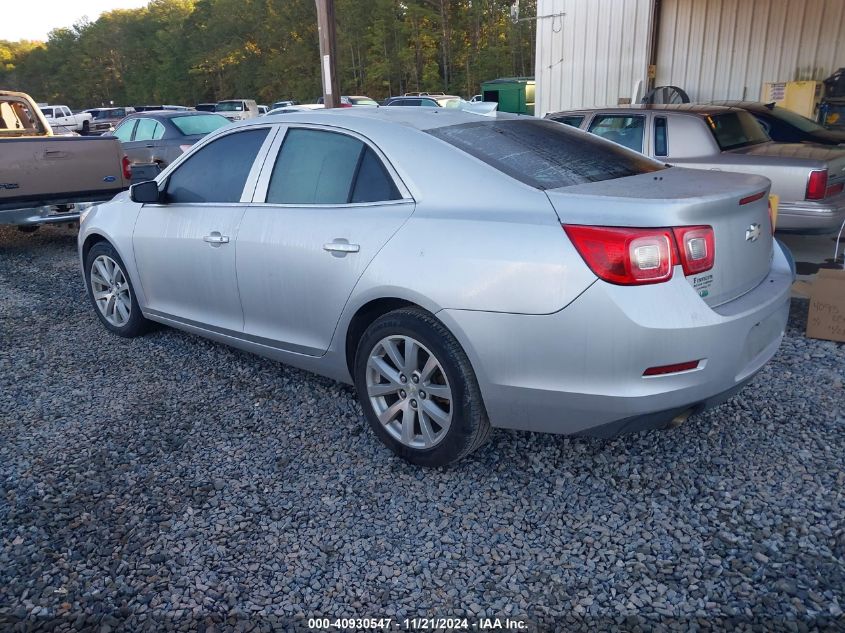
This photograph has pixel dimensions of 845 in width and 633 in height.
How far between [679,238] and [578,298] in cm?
45

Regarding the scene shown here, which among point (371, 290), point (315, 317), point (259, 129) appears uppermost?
point (259, 129)

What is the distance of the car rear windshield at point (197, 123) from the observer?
42.4ft

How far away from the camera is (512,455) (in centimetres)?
337

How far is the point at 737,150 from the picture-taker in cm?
693

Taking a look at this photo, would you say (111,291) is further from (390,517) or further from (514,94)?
(514,94)

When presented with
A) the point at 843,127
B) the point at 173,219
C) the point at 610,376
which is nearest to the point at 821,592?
the point at 610,376

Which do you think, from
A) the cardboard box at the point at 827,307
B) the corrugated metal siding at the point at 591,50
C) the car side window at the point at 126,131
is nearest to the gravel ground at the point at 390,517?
the cardboard box at the point at 827,307

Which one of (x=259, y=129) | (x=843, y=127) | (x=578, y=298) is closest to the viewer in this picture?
(x=578, y=298)

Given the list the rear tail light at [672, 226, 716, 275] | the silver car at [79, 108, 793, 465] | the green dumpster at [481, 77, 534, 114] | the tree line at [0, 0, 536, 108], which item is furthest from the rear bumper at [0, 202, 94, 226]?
the green dumpster at [481, 77, 534, 114]

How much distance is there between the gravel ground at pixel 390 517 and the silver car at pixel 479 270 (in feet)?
1.16

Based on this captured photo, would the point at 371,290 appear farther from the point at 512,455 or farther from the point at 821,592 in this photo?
the point at 821,592

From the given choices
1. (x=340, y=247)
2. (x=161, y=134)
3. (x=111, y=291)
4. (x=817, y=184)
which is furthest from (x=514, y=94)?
(x=340, y=247)

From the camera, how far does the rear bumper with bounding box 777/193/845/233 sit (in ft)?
20.4

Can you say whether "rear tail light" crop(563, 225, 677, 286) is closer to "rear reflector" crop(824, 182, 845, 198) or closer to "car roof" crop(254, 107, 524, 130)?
"car roof" crop(254, 107, 524, 130)
